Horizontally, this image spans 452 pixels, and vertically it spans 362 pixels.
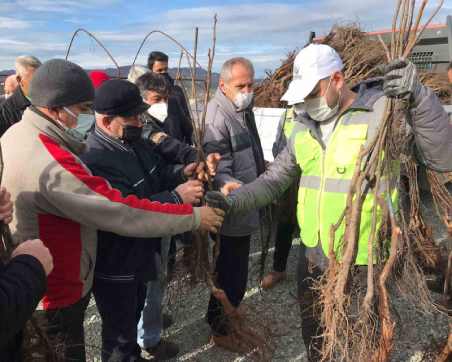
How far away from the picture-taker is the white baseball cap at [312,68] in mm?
1761

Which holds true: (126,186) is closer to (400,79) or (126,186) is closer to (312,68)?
(312,68)

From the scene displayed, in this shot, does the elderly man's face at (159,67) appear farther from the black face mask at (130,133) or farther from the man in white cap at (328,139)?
the man in white cap at (328,139)

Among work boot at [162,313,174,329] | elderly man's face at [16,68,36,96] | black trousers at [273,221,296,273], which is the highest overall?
elderly man's face at [16,68,36,96]

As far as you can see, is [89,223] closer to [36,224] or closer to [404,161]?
[36,224]

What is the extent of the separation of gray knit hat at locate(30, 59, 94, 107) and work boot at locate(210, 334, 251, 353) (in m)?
1.58

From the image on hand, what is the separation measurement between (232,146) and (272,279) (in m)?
1.57

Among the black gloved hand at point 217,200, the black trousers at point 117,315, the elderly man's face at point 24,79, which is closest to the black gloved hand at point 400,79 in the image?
the black gloved hand at point 217,200

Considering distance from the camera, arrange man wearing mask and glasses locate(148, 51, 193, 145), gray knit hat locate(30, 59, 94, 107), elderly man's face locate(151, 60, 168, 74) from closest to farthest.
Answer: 1. gray knit hat locate(30, 59, 94, 107)
2. man wearing mask and glasses locate(148, 51, 193, 145)
3. elderly man's face locate(151, 60, 168, 74)

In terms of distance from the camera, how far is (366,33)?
522cm

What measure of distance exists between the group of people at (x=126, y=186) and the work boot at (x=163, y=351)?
0.22 metres

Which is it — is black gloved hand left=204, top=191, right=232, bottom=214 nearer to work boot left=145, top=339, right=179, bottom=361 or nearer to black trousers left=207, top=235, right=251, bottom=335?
black trousers left=207, top=235, right=251, bottom=335

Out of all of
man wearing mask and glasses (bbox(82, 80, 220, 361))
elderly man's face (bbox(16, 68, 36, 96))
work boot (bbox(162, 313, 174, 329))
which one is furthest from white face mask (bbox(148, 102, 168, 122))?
work boot (bbox(162, 313, 174, 329))

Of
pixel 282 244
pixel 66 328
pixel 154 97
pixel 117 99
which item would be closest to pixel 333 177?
pixel 117 99

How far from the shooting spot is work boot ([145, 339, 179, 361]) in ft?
8.80
